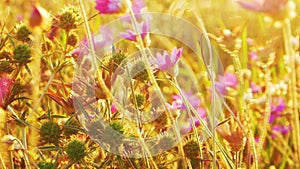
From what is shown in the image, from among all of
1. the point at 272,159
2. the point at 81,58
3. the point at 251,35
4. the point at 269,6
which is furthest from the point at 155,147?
the point at 251,35

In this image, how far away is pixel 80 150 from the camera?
681 millimetres

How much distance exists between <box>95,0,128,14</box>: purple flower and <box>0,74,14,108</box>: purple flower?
0.15 m

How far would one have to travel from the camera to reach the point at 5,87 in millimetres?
732

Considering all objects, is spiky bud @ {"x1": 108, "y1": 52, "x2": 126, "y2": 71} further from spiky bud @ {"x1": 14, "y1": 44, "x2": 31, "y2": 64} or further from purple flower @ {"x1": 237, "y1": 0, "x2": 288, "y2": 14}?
purple flower @ {"x1": 237, "y1": 0, "x2": 288, "y2": 14}

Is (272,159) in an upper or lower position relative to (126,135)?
lower

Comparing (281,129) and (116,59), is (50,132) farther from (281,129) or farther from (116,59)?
(281,129)

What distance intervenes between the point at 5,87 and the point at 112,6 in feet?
0.57

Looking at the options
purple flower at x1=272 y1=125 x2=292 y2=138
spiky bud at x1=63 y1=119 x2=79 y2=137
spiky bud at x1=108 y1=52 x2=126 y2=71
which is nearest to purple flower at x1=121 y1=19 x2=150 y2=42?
spiky bud at x1=108 y1=52 x2=126 y2=71

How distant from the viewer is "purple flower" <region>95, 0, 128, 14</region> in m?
0.66

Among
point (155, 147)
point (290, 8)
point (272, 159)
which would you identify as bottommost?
point (272, 159)

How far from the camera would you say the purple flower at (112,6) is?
2.15 ft

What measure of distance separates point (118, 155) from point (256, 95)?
2.16ft

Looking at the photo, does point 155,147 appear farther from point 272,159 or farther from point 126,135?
point 272,159

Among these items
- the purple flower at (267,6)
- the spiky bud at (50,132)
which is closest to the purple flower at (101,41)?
the spiky bud at (50,132)
